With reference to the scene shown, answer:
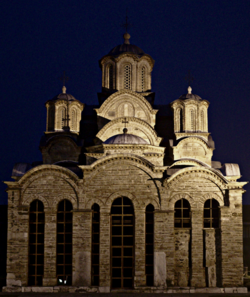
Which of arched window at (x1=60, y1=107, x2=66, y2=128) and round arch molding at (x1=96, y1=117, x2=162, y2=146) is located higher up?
arched window at (x1=60, y1=107, x2=66, y2=128)

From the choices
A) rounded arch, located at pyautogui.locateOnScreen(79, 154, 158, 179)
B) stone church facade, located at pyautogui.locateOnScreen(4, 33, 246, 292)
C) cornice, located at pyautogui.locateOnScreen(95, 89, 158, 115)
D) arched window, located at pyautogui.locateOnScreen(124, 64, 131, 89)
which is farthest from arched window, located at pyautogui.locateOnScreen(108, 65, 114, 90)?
rounded arch, located at pyautogui.locateOnScreen(79, 154, 158, 179)

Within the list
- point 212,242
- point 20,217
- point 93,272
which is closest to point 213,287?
point 212,242

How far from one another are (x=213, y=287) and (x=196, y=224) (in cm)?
270

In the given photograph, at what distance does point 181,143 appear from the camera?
22.2 meters

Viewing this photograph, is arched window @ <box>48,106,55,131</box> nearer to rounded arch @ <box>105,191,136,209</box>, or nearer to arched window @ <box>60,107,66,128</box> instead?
arched window @ <box>60,107,66,128</box>

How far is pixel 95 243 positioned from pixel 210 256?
4973 millimetres

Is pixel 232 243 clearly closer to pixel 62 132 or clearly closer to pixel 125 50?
pixel 62 132

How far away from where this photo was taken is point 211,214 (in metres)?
18.4

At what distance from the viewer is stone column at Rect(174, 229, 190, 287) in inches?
703

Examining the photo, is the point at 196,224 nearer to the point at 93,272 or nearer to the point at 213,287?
the point at 213,287

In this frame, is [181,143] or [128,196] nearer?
[128,196]

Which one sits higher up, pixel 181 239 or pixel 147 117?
pixel 147 117

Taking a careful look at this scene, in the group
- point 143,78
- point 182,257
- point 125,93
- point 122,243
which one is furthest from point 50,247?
point 143,78

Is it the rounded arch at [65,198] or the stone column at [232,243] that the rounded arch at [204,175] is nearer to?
the stone column at [232,243]
